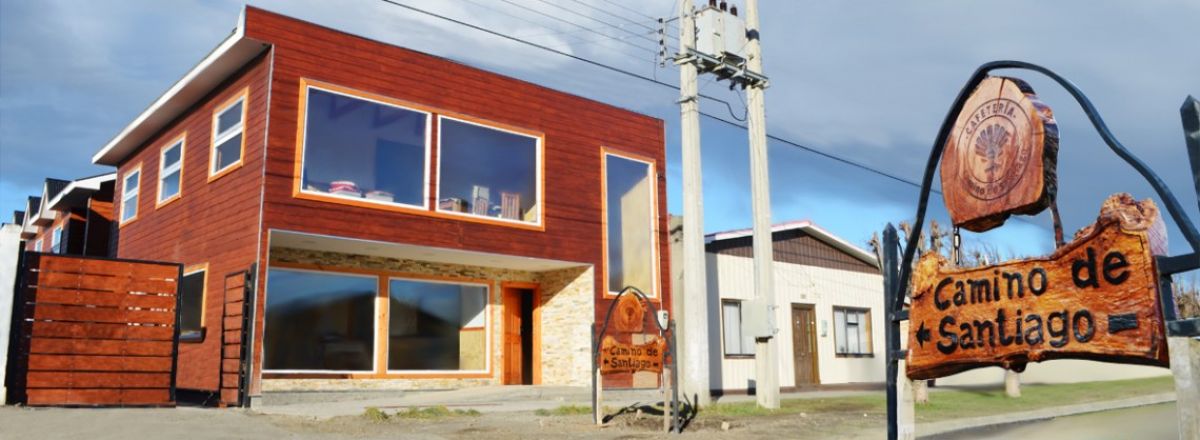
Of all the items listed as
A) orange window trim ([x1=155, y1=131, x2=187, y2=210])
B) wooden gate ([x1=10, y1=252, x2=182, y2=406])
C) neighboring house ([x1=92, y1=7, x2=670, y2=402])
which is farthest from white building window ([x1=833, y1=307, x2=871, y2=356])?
wooden gate ([x1=10, y1=252, x2=182, y2=406])

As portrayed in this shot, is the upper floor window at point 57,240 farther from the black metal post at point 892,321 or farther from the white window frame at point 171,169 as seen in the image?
the black metal post at point 892,321

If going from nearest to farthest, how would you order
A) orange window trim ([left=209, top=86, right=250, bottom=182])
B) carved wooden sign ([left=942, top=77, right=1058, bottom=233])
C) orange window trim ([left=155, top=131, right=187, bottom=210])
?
carved wooden sign ([left=942, top=77, right=1058, bottom=233])
orange window trim ([left=209, top=86, right=250, bottom=182])
orange window trim ([left=155, top=131, right=187, bottom=210])

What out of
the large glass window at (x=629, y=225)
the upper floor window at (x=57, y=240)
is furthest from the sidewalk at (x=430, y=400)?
the upper floor window at (x=57, y=240)

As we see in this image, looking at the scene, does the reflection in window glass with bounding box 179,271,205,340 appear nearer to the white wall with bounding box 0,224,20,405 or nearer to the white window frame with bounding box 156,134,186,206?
the white window frame with bounding box 156,134,186,206

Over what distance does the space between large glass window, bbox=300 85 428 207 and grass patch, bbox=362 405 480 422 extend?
14.0 ft

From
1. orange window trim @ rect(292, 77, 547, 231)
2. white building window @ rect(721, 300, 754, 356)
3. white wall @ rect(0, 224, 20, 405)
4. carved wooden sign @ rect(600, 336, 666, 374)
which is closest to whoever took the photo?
carved wooden sign @ rect(600, 336, 666, 374)

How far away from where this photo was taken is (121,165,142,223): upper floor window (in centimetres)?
2066

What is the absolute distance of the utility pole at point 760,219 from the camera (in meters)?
15.6

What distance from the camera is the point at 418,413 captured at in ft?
43.5

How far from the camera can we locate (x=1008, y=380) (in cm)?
2064

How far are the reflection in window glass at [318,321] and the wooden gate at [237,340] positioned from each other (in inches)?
42.7

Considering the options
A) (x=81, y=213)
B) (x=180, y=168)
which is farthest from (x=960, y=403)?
(x=81, y=213)

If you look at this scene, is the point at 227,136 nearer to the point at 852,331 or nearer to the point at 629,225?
the point at 629,225

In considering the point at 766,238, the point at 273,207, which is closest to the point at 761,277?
the point at 766,238
